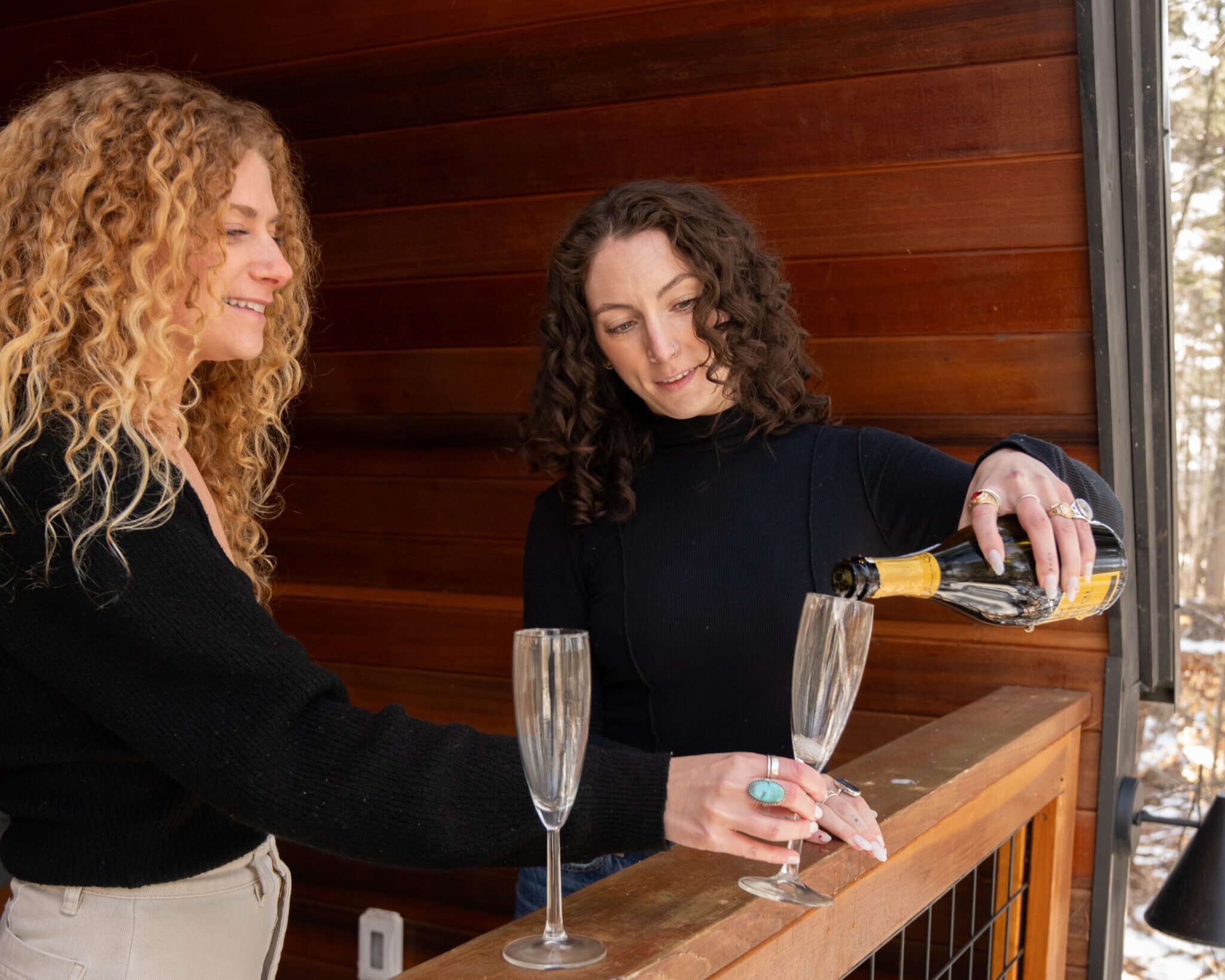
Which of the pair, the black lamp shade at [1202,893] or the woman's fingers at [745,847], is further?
the black lamp shade at [1202,893]

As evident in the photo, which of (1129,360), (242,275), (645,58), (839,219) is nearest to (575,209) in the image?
(645,58)

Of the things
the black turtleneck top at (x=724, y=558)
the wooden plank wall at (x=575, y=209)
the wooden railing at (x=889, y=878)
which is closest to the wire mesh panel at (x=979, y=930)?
the wooden railing at (x=889, y=878)

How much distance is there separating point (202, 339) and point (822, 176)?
118 cm

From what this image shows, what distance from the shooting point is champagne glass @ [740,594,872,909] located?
0.95 m

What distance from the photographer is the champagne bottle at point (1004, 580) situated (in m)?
1.22

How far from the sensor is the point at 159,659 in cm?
89

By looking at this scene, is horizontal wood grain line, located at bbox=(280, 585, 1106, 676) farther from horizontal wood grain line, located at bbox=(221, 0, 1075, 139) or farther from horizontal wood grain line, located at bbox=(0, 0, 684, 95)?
horizontal wood grain line, located at bbox=(0, 0, 684, 95)

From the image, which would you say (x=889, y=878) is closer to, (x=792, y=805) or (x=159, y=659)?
(x=792, y=805)

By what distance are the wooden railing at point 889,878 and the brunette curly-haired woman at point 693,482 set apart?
0.23m

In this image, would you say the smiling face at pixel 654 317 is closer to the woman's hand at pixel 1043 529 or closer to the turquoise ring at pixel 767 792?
the woman's hand at pixel 1043 529

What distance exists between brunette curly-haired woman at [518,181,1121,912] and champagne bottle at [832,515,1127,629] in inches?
7.4

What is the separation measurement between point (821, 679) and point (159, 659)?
1.68 feet

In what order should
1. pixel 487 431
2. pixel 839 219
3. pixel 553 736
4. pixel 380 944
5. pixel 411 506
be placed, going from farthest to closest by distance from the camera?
pixel 380 944
pixel 411 506
pixel 487 431
pixel 839 219
pixel 553 736

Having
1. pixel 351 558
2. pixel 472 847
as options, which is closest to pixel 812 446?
pixel 472 847
